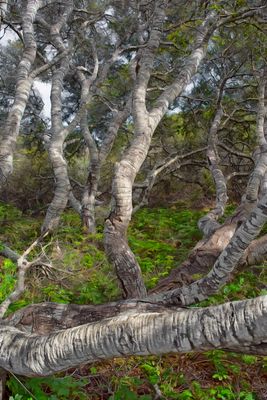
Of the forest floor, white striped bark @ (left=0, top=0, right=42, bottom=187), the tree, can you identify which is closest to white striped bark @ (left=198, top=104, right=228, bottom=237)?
the tree

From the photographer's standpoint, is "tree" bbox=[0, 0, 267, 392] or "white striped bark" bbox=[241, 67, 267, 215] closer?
"tree" bbox=[0, 0, 267, 392]

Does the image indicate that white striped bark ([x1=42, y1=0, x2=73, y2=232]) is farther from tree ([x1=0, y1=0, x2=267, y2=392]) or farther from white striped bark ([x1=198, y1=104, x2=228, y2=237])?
white striped bark ([x1=198, y1=104, x2=228, y2=237])

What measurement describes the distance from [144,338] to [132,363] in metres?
2.01

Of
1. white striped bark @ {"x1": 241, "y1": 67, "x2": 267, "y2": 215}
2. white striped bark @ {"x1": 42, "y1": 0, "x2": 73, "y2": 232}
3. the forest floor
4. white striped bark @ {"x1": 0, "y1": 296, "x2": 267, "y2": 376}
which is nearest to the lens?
white striped bark @ {"x1": 0, "y1": 296, "x2": 267, "y2": 376}

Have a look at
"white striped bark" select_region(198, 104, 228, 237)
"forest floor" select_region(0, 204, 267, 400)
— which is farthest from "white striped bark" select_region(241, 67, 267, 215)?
"forest floor" select_region(0, 204, 267, 400)

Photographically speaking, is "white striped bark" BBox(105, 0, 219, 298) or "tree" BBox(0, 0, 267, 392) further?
"white striped bark" BBox(105, 0, 219, 298)

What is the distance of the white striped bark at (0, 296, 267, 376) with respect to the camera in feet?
6.81

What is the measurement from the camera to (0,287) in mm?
5023

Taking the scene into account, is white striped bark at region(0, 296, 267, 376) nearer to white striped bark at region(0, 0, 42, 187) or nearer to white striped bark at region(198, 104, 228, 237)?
white striped bark at region(0, 0, 42, 187)

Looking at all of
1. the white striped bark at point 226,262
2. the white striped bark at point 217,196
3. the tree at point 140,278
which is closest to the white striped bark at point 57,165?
the tree at point 140,278

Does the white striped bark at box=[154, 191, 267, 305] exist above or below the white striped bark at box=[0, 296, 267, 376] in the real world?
above

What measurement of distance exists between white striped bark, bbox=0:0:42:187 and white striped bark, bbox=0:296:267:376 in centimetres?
297

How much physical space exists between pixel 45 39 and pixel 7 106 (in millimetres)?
2946

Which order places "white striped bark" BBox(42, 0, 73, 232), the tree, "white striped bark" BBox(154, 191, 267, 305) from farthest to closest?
1. "white striped bark" BBox(42, 0, 73, 232)
2. "white striped bark" BBox(154, 191, 267, 305)
3. the tree
